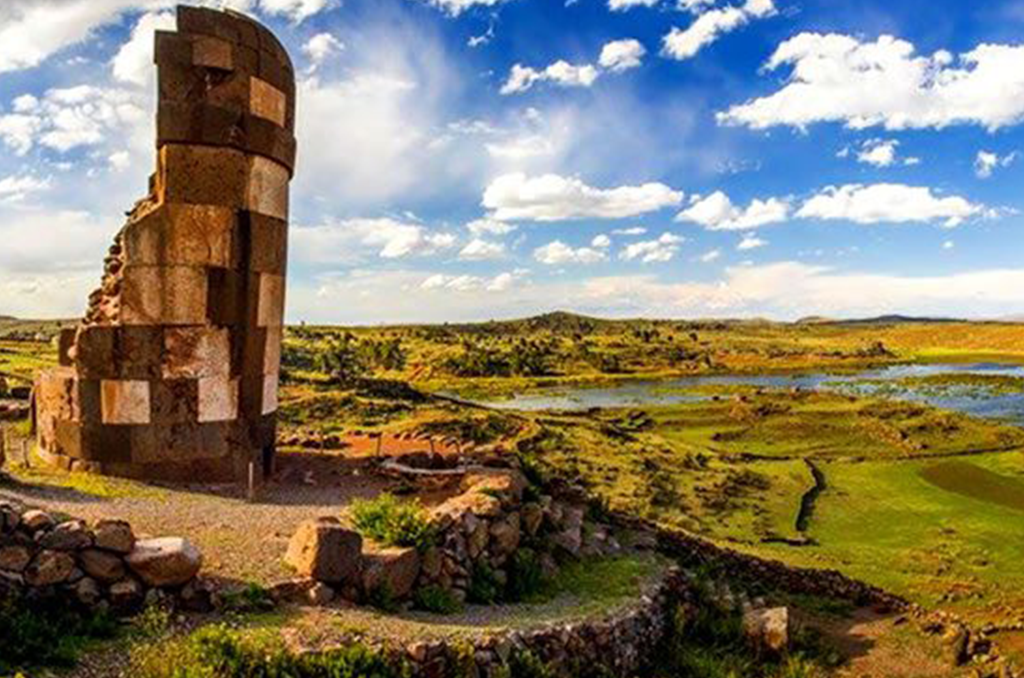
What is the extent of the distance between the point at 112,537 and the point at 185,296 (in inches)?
292

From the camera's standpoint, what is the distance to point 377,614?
36.3ft

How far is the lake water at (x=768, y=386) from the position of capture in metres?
62.3

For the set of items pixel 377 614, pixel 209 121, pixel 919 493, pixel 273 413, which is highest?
pixel 209 121

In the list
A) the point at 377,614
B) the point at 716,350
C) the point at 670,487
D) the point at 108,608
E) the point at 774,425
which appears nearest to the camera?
the point at 108,608

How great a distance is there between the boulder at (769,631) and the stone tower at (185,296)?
385 inches

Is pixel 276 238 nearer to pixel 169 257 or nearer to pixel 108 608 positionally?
pixel 169 257

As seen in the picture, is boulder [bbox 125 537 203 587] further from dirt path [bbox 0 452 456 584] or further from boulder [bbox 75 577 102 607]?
dirt path [bbox 0 452 456 584]

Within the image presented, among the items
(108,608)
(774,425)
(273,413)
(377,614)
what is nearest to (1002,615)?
(377,614)

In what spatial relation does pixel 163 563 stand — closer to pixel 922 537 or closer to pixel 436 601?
pixel 436 601

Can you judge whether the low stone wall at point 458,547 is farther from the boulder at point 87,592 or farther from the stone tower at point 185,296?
the stone tower at point 185,296

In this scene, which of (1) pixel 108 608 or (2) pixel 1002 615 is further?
(2) pixel 1002 615

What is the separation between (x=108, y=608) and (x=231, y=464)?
773 cm

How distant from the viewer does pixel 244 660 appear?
891cm

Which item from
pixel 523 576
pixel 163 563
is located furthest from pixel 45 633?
pixel 523 576
